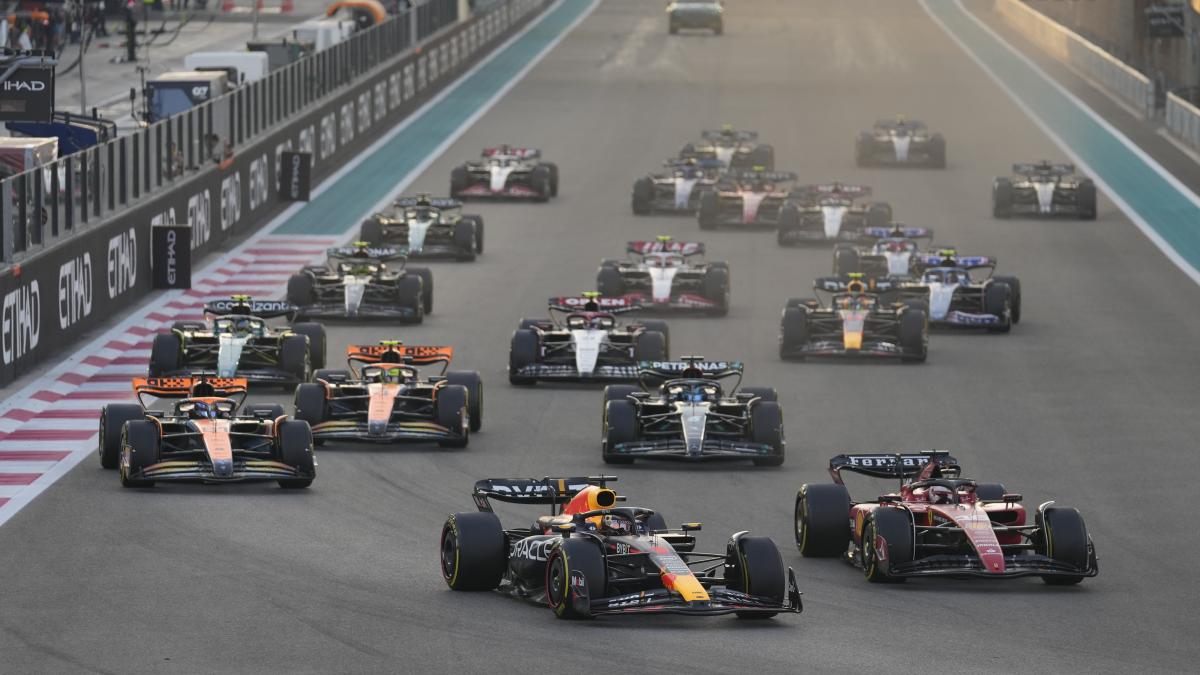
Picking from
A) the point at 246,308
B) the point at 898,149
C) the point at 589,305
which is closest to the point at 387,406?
the point at 246,308

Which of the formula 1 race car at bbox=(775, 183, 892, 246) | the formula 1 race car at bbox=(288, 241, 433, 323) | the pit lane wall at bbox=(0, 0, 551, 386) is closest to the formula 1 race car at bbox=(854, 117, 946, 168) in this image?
the pit lane wall at bbox=(0, 0, 551, 386)

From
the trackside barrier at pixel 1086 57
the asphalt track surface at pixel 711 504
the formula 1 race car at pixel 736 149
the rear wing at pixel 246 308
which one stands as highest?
the trackside barrier at pixel 1086 57

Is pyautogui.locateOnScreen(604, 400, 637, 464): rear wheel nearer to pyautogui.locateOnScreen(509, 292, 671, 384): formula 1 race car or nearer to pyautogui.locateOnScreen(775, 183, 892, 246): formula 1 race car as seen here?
pyautogui.locateOnScreen(509, 292, 671, 384): formula 1 race car

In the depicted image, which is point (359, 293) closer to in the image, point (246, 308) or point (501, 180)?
point (246, 308)

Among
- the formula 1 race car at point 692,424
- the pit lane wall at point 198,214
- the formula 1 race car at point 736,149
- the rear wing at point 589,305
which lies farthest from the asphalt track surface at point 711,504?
the formula 1 race car at point 736,149

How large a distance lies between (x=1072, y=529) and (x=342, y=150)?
142 feet

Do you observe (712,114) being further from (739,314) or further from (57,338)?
(57,338)

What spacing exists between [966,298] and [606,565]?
20.7 metres

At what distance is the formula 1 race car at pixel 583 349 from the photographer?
109ft

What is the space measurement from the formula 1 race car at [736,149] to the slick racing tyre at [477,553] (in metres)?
39.1

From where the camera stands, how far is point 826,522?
73.3 feet

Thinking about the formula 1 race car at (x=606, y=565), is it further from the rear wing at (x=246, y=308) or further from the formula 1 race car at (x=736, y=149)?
the formula 1 race car at (x=736, y=149)

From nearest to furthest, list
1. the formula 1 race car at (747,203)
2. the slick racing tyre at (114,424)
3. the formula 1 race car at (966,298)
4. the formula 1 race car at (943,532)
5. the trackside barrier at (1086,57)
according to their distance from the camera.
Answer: the formula 1 race car at (943,532) → the slick racing tyre at (114,424) → the formula 1 race car at (966,298) → the formula 1 race car at (747,203) → the trackside barrier at (1086,57)

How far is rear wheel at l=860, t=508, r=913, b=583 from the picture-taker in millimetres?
21188
